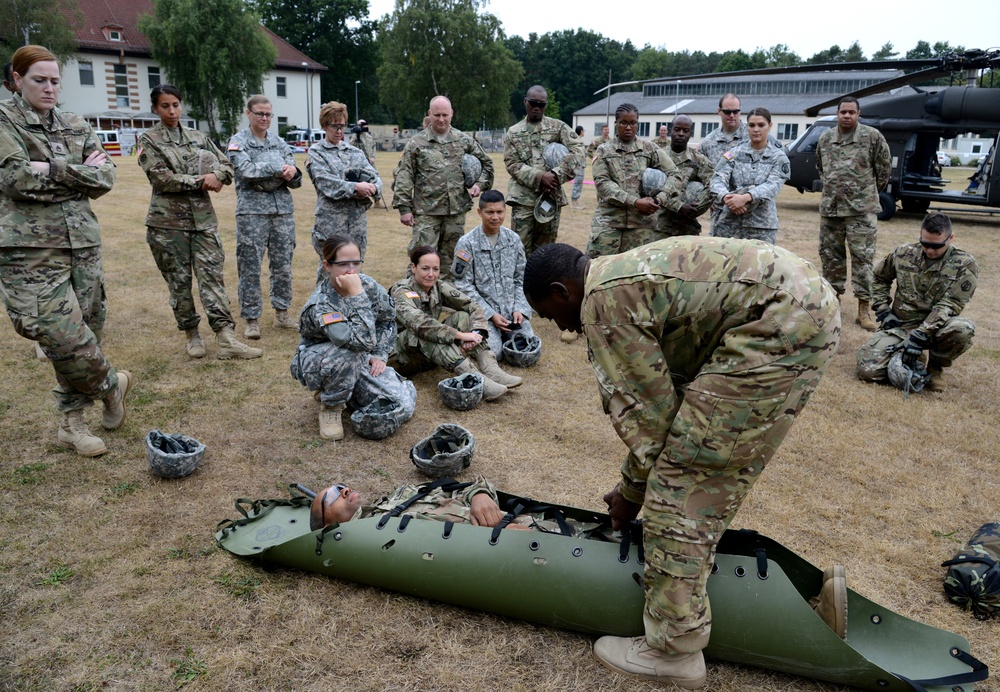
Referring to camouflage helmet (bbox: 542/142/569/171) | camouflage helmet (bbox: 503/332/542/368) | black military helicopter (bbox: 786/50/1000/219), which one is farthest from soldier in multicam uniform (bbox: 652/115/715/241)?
black military helicopter (bbox: 786/50/1000/219)

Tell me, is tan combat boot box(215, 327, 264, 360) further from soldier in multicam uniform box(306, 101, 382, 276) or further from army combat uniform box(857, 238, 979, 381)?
army combat uniform box(857, 238, 979, 381)

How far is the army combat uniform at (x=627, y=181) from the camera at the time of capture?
23.6 feet

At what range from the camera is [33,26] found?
35938mm

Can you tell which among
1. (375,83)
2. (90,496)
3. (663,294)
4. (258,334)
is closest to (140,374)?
(258,334)

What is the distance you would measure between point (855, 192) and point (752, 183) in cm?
123

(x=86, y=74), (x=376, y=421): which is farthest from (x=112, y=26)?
(x=376, y=421)

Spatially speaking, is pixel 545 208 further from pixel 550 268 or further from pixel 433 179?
pixel 550 268

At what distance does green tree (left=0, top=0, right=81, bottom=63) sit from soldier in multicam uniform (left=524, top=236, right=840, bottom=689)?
41437mm

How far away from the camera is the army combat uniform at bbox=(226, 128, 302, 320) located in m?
6.43

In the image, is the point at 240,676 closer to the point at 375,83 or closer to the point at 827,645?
the point at 827,645

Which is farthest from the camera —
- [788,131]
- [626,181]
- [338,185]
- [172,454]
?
[788,131]

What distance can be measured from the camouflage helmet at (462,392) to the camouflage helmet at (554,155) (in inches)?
124

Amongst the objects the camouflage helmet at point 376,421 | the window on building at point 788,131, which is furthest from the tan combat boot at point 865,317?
the window on building at point 788,131

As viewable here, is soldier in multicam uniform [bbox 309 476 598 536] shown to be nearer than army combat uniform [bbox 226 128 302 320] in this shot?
Yes
